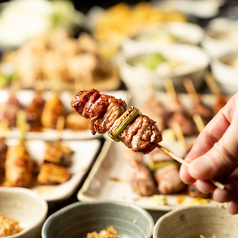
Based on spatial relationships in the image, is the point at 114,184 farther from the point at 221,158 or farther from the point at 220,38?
the point at 220,38

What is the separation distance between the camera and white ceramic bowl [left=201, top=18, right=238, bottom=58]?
6016mm

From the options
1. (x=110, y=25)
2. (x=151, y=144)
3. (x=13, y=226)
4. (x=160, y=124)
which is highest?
(x=151, y=144)

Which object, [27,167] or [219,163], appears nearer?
Result: [219,163]

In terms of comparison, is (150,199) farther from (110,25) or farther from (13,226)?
(110,25)

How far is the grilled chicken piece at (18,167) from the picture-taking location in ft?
10.7

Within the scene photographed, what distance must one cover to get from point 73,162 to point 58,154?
248 mm

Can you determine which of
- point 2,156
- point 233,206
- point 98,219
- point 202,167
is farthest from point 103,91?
point 202,167

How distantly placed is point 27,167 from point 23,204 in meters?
0.67

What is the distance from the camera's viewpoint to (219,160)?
1625 millimetres

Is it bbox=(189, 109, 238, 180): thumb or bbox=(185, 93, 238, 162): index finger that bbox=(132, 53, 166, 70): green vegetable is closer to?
bbox=(185, 93, 238, 162): index finger

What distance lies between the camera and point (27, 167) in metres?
3.43

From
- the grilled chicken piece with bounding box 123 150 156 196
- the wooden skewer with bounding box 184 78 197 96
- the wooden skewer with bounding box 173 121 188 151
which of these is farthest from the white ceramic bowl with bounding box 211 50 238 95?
the grilled chicken piece with bounding box 123 150 156 196

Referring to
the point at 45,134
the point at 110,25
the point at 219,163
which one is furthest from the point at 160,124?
the point at 110,25

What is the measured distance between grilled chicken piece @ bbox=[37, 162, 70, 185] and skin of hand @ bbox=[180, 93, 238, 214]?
173cm
